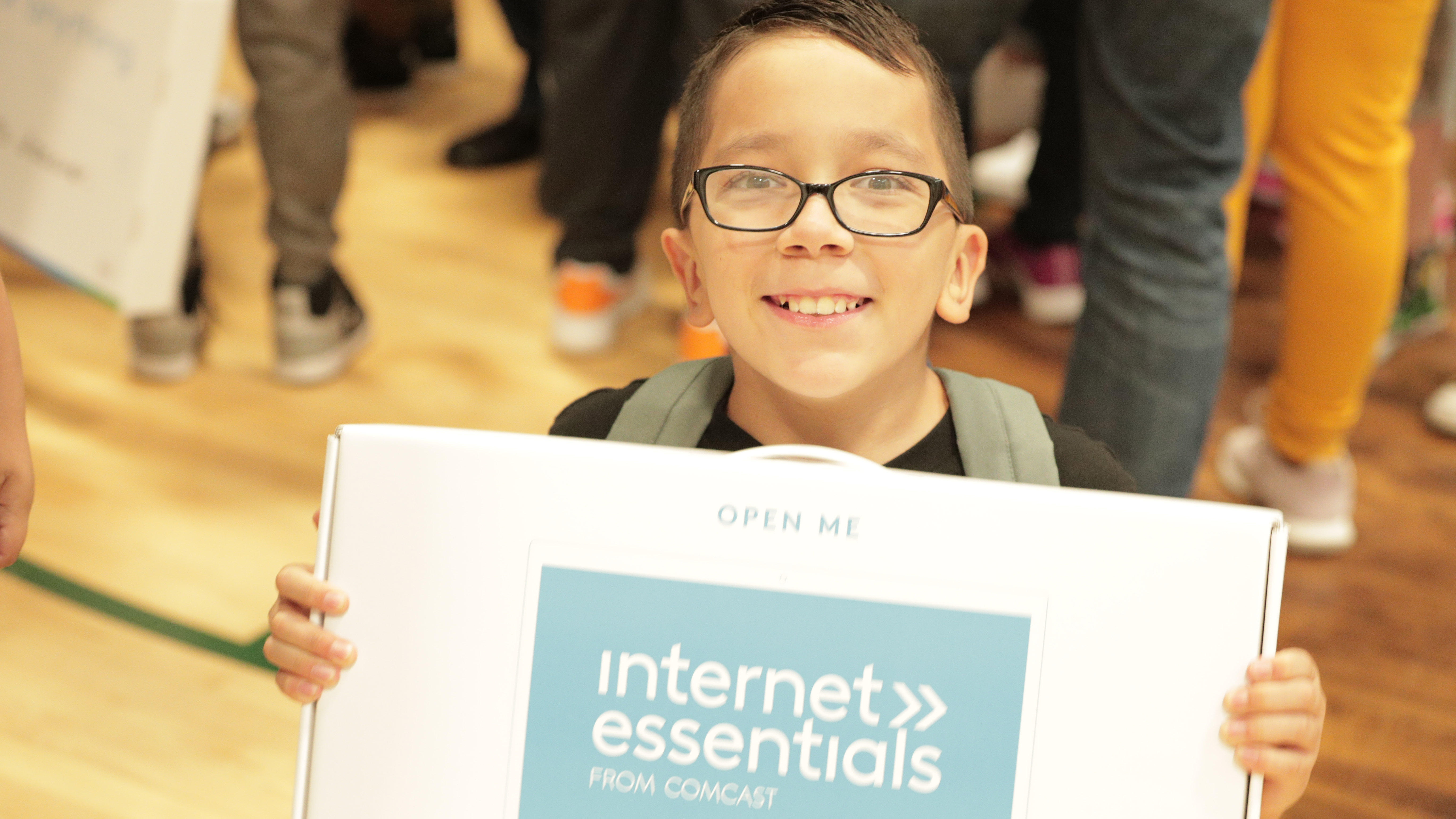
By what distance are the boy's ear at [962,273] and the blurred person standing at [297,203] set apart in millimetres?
1045

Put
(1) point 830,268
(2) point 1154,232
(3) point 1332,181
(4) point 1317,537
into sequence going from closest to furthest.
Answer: (1) point 830,268 < (2) point 1154,232 < (3) point 1332,181 < (4) point 1317,537

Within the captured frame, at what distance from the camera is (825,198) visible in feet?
2.09

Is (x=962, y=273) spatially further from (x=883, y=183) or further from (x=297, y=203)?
(x=297, y=203)

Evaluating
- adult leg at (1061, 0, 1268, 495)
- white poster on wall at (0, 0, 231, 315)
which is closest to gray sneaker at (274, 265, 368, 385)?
white poster on wall at (0, 0, 231, 315)

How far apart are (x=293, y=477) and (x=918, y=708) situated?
1.13 meters

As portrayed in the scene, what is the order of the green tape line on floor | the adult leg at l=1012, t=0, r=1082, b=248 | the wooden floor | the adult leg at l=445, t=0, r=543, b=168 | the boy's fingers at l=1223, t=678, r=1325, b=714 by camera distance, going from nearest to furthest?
the boy's fingers at l=1223, t=678, r=1325, b=714 < the wooden floor < the green tape line on floor < the adult leg at l=1012, t=0, r=1082, b=248 < the adult leg at l=445, t=0, r=543, b=168

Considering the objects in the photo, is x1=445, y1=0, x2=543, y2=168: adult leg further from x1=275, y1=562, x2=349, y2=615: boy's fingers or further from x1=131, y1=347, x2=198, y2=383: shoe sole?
x1=275, y1=562, x2=349, y2=615: boy's fingers

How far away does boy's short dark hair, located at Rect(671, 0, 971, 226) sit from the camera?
2.19 ft

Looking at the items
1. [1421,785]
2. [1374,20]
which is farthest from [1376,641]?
[1374,20]

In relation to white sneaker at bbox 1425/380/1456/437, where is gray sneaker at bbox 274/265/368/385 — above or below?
below

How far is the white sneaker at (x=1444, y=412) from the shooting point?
1.69 m

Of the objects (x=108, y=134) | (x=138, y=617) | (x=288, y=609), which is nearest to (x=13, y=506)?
(x=288, y=609)

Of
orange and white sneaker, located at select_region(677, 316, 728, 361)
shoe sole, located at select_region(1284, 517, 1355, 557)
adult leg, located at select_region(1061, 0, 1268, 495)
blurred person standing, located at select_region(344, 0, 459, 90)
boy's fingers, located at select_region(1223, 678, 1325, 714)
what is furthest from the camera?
blurred person standing, located at select_region(344, 0, 459, 90)

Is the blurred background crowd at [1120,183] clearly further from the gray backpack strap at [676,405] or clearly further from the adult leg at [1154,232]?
the gray backpack strap at [676,405]
